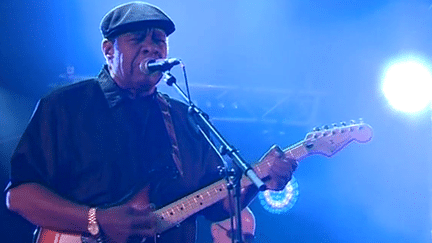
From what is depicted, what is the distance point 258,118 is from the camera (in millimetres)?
7332

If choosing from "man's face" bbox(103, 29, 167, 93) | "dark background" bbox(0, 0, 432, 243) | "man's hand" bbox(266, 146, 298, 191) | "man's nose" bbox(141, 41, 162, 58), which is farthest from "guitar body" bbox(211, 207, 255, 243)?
"man's nose" bbox(141, 41, 162, 58)

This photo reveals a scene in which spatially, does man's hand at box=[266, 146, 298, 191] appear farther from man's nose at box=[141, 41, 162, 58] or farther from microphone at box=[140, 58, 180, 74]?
microphone at box=[140, 58, 180, 74]

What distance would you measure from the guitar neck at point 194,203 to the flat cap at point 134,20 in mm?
976

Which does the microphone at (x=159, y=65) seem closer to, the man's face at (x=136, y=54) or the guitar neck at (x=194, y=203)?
the man's face at (x=136, y=54)

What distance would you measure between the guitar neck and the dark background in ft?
11.3

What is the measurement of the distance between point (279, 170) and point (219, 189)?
39 cm

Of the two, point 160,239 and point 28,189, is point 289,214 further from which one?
point 28,189

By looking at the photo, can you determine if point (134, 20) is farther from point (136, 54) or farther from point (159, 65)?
point (159, 65)

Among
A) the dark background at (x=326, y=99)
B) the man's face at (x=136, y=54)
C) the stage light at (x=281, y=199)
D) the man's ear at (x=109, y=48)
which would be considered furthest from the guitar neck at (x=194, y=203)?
the stage light at (x=281, y=199)

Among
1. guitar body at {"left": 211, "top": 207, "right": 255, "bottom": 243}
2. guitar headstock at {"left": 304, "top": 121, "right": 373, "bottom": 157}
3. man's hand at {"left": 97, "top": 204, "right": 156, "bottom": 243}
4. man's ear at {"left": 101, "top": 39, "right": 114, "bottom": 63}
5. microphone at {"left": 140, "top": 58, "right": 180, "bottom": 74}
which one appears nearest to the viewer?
microphone at {"left": 140, "top": 58, "right": 180, "bottom": 74}

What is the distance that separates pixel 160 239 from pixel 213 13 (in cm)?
412

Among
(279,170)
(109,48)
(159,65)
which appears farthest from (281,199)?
(159,65)

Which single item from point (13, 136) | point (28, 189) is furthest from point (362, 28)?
point (28, 189)

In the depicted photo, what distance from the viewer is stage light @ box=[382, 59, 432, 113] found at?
7.08m
